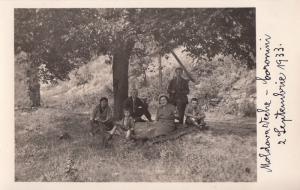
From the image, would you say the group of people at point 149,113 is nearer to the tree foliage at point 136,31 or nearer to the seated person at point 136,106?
the seated person at point 136,106

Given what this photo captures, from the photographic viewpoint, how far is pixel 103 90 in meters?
3.57

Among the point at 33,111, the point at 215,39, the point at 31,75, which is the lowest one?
the point at 33,111

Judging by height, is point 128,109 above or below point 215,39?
below

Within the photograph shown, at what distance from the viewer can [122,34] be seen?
3570 mm

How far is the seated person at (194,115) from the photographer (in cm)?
355

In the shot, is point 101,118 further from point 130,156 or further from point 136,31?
point 136,31

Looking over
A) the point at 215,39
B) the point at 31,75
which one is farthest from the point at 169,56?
the point at 31,75

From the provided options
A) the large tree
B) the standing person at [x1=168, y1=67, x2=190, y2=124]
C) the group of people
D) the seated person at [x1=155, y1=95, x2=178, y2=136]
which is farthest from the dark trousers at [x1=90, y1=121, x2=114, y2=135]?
the standing person at [x1=168, y1=67, x2=190, y2=124]

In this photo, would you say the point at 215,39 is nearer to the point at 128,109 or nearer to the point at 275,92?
the point at 275,92

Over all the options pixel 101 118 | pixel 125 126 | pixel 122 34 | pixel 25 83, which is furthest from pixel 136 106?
pixel 25 83

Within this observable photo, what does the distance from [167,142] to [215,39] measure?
0.83 m

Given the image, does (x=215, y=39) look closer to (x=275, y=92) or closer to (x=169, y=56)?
(x=169, y=56)

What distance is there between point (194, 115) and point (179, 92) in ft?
0.66

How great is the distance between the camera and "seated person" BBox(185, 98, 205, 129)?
11.6ft
